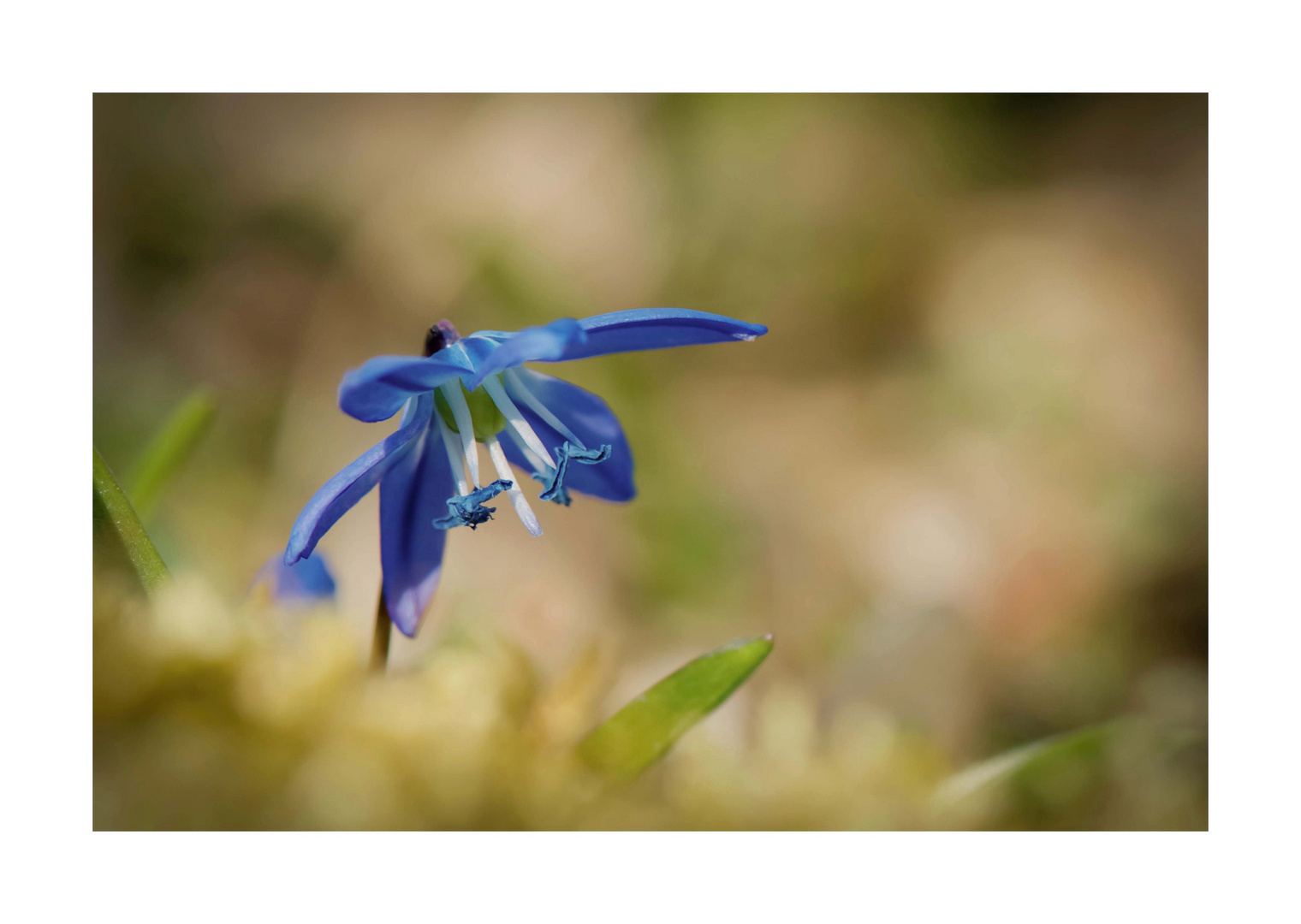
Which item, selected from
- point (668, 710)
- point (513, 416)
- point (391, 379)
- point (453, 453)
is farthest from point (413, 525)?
point (668, 710)

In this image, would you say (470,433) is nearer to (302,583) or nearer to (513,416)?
(513,416)

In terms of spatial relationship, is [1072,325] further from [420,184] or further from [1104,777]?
[420,184]

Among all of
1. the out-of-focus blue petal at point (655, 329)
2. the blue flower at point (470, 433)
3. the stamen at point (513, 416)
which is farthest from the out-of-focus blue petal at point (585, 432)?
the out-of-focus blue petal at point (655, 329)

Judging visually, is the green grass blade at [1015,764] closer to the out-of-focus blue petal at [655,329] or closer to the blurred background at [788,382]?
the blurred background at [788,382]

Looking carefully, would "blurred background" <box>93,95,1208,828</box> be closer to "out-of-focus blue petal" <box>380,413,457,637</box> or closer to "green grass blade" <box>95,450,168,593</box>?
"out-of-focus blue petal" <box>380,413,457,637</box>

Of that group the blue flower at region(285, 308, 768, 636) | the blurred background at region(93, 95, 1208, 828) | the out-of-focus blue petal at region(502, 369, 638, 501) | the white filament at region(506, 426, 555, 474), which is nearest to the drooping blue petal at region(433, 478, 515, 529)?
the blue flower at region(285, 308, 768, 636)
